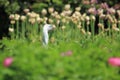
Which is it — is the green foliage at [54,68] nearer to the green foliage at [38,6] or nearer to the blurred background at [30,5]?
the blurred background at [30,5]

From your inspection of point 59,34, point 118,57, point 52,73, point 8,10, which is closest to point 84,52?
point 118,57

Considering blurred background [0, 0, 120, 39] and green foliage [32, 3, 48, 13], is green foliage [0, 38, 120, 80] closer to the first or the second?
blurred background [0, 0, 120, 39]

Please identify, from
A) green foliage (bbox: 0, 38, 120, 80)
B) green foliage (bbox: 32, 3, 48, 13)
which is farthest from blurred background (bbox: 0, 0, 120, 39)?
green foliage (bbox: 0, 38, 120, 80)

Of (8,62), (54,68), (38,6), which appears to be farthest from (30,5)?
(54,68)

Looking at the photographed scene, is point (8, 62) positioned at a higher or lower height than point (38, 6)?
higher

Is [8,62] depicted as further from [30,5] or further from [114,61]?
[30,5]

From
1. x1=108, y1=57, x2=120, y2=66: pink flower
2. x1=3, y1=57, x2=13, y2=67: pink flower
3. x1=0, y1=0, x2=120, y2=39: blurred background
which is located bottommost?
x1=0, y1=0, x2=120, y2=39: blurred background

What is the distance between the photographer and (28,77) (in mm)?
3496

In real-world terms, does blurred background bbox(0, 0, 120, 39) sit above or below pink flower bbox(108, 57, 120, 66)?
below

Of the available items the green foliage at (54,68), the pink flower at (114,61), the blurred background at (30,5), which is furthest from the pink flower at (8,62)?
the blurred background at (30,5)

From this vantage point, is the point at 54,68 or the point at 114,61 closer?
the point at 54,68

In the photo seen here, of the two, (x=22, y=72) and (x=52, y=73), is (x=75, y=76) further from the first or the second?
(x=22, y=72)

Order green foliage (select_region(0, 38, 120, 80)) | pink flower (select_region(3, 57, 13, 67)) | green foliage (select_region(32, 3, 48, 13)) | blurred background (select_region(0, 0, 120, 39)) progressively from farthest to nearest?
green foliage (select_region(32, 3, 48, 13)) < blurred background (select_region(0, 0, 120, 39)) < pink flower (select_region(3, 57, 13, 67)) < green foliage (select_region(0, 38, 120, 80))

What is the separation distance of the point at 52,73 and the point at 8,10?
8.82 meters
